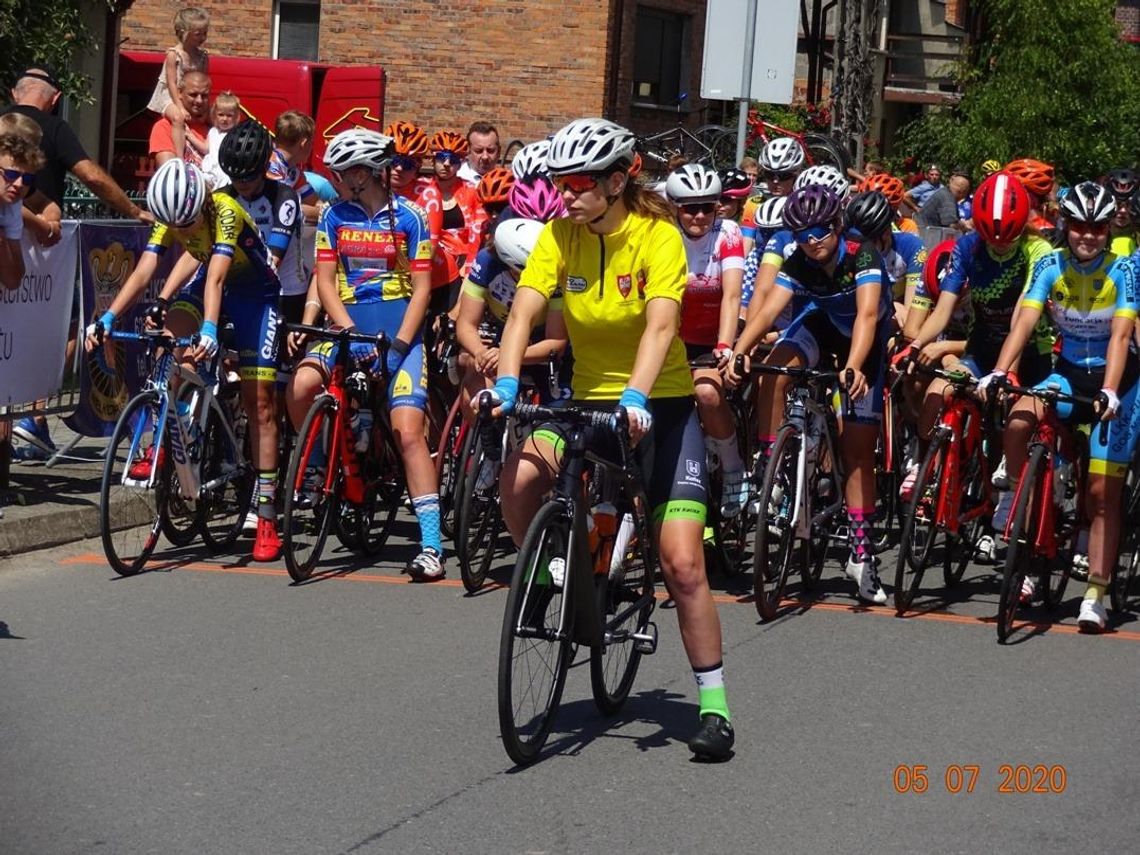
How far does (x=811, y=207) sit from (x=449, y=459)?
9.29ft

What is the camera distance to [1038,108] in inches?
1487

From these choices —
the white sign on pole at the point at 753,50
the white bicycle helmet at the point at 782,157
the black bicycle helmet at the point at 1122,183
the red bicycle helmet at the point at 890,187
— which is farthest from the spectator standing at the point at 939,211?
the white bicycle helmet at the point at 782,157

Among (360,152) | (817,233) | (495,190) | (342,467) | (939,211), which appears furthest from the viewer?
(939,211)

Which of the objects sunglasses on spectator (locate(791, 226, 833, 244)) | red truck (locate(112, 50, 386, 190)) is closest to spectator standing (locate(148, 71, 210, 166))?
sunglasses on spectator (locate(791, 226, 833, 244))

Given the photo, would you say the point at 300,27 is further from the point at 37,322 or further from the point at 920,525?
the point at 920,525

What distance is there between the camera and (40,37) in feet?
48.0

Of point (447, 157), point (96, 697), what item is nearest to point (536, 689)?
point (96, 697)

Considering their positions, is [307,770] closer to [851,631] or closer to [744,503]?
[851,631]

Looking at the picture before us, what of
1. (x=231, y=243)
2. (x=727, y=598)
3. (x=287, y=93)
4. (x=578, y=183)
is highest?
(x=287, y=93)

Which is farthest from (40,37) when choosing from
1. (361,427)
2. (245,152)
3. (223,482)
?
(361,427)

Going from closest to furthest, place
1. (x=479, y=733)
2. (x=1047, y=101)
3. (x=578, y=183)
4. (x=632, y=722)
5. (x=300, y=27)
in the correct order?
(x=578, y=183)
(x=479, y=733)
(x=632, y=722)
(x=300, y=27)
(x=1047, y=101)

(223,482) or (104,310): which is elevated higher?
(104,310)

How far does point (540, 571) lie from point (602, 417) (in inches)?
22.6

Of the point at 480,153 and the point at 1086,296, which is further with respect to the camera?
the point at 480,153
